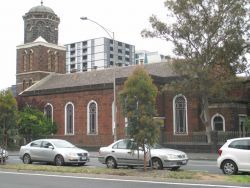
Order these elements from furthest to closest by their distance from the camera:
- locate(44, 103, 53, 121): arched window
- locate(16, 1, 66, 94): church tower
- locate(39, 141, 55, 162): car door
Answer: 1. locate(16, 1, 66, 94): church tower
2. locate(44, 103, 53, 121): arched window
3. locate(39, 141, 55, 162): car door

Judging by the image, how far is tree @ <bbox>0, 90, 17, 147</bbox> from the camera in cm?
2381

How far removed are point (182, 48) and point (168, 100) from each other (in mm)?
11790

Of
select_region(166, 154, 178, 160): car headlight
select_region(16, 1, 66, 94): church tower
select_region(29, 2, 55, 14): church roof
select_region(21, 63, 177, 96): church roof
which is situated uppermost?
select_region(29, 2, 55, 14): church roof

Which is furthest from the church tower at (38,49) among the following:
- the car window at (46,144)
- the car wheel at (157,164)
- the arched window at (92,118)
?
the car wheel at (157,164)

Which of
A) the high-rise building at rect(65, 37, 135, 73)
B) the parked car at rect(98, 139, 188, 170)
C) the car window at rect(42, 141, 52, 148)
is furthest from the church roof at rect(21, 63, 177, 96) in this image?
the high-rise building at rect(65, 37, 135, 73)

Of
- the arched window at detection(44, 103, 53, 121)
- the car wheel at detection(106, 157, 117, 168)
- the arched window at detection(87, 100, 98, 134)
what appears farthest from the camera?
the arched window at detection(44, 103, 53, 121)

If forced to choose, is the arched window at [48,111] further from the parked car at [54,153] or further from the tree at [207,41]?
the parked car at [54,153]

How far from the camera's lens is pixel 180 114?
47031 mm

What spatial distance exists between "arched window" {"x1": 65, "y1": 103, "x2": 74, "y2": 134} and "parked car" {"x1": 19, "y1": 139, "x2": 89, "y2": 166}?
1153 inches

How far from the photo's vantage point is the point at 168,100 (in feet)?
157

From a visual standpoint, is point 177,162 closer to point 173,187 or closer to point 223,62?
point 173,187

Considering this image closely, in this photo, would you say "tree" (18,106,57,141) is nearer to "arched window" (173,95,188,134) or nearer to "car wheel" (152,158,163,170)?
"arched window" (173,95,188,134)

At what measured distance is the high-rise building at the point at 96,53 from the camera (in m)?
142

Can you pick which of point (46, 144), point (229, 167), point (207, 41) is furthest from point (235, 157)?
point (207, 41)
